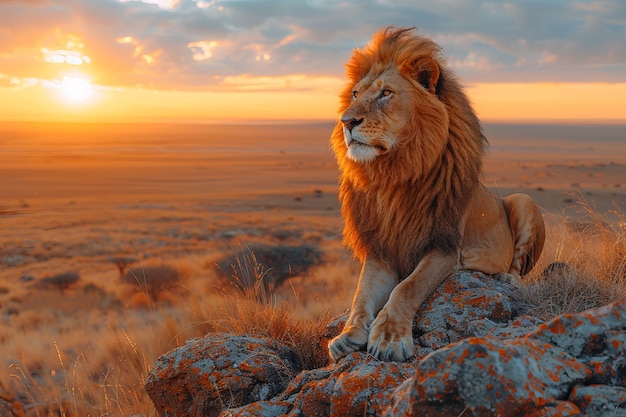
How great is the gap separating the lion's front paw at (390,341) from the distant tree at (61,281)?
671 inches

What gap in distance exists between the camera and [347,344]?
169 inches

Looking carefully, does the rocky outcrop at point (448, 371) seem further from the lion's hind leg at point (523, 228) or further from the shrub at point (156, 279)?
the shrub at point (156, 279)

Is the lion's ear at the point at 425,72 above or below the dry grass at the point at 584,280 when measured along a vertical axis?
above

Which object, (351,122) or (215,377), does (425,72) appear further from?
(215,377)

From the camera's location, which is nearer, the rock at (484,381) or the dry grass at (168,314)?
the rock at (484,381)

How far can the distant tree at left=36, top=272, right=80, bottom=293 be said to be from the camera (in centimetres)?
1958

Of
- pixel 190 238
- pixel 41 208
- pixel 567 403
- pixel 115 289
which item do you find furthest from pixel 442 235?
pixel 41 208

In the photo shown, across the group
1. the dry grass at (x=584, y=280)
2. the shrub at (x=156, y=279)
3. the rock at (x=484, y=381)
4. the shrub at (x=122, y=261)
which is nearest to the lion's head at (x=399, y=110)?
the dry grass at (x=584, y=280)

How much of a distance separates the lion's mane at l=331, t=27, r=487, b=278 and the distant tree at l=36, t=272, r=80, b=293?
16.4 m

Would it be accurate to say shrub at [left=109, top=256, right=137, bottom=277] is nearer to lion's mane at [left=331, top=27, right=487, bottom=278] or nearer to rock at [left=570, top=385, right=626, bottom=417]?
lion's mane at [left=331, top=27, right=487, bottom=278]

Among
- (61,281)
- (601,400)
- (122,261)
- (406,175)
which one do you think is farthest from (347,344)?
(122,261)

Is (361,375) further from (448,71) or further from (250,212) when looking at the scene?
(250,212)

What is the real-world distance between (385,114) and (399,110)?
0.42 ft

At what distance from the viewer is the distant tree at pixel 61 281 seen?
1958 centimetres
